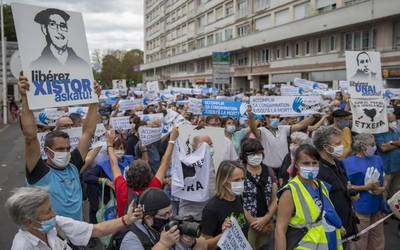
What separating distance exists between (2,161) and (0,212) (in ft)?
22.1

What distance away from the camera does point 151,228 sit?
2.95 m

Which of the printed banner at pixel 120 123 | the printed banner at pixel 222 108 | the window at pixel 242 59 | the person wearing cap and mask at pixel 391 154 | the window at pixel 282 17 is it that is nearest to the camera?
the person wearing cap and mask at pixel 391 154

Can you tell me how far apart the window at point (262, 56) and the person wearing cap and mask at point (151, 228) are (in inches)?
1686

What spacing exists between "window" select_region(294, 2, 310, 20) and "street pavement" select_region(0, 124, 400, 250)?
2454 cm

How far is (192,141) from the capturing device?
18.3ft

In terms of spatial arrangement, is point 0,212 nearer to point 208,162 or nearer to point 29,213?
point 208,162

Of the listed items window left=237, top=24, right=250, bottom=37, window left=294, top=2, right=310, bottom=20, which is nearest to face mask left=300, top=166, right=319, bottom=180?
window left=294, top=2, right=310, bottom=20

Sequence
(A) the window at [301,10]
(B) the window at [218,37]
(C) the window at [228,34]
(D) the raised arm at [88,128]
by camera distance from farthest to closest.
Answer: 1. (B) the window at [218,37]
2. (C) the window at [228,34]
3. (A) the window at [301,10]
4. (D) the raised arm at [88,128]

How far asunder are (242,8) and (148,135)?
1833 inches

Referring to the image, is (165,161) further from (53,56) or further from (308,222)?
(308,222)

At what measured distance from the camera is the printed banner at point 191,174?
5.08 metres

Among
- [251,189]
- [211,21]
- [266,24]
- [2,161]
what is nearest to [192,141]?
[251,189]

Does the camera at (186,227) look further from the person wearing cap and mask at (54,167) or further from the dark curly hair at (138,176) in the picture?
Result: the person wearing cap and mask at (54,167)

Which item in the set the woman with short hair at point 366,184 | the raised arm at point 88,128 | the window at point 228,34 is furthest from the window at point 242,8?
the raised arm at point 88,128
